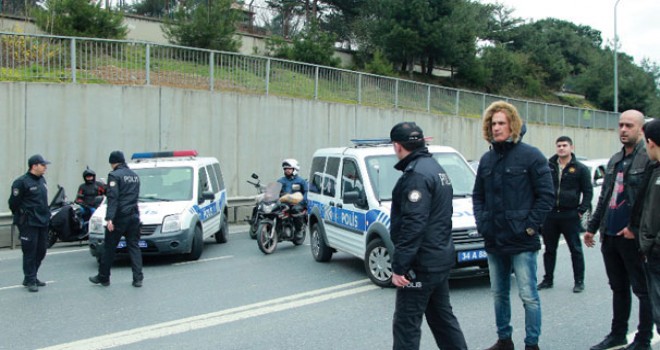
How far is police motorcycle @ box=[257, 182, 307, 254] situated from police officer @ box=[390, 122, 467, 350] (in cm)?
747

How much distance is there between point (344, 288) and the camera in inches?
338

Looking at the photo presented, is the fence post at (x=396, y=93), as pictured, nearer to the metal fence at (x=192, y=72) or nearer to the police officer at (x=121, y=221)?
the metal fence at (x=192, y=72)

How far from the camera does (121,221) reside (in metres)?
9.06

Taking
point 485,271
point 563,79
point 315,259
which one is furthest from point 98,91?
point 563,79

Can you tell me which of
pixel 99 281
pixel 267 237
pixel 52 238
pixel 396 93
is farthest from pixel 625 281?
pixel 396 93

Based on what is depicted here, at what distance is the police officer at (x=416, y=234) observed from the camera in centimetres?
445

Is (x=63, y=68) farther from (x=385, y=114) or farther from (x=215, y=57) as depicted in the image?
(x=385, y=114)

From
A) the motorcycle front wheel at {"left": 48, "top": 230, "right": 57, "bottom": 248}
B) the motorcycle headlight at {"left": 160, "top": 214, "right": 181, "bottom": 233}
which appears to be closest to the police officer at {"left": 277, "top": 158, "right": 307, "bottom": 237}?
the motorcycle headlight at {"left": 160, "top": 214, "right": 181, "bottom": 233}

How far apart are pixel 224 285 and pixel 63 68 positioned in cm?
1021

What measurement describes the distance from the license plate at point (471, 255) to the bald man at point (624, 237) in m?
2.19

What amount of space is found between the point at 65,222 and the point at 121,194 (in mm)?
4971

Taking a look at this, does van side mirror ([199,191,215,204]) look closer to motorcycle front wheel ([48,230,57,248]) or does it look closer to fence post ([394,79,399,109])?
motorcycle front wheel ([48,230,57,248])

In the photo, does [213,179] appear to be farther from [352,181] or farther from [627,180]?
[627,180]

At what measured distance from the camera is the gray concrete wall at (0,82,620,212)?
618 inches
